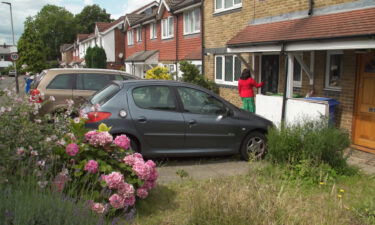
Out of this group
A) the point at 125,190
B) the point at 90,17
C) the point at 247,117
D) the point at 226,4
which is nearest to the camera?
the point at 125,190

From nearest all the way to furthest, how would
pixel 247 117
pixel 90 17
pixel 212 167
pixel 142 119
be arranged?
pixel 142 119 → pixel 212 167 → pixel 247 117 → pixel 90 17

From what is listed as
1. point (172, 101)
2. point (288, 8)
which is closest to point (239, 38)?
point (288, 8)

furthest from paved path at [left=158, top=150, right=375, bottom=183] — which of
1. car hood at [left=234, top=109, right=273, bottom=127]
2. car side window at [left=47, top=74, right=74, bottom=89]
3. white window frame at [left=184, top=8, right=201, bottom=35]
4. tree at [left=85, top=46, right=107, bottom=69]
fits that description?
tree at [left=85, top=46, right=107, bottom=69]

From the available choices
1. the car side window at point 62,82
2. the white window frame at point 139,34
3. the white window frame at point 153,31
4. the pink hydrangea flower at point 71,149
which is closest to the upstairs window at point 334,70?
the car side window at point 62,82

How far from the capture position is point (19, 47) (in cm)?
3534

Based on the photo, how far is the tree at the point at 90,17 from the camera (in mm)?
90125

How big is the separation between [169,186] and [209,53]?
10512 millimetres

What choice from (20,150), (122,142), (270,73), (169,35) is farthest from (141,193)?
(169,35)

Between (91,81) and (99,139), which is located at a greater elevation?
(91,81)

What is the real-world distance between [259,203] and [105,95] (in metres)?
3.98

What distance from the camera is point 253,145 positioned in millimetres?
Result: 7180

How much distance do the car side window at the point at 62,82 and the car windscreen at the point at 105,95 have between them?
9.34ft

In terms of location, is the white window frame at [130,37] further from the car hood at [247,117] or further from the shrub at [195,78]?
the car hood at [247,117]

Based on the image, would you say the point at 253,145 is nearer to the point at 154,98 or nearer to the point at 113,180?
the point at 154,98
